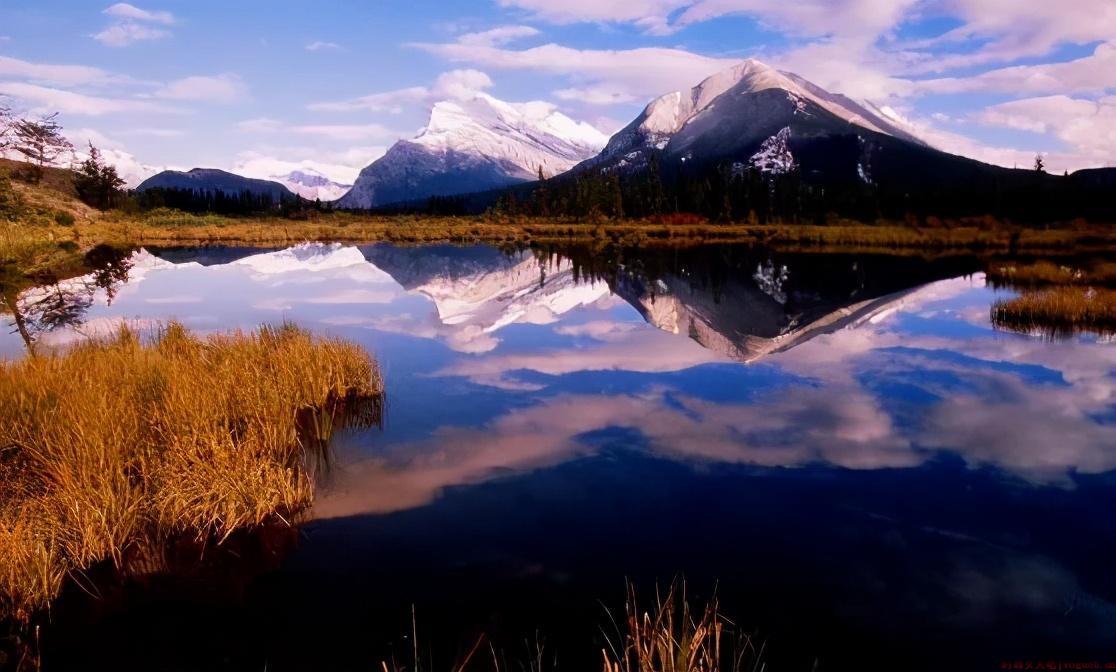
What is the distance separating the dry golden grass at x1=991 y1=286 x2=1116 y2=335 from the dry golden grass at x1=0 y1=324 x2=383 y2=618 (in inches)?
968

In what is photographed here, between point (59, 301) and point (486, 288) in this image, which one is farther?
point (486, 288)

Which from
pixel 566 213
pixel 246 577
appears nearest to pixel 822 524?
pixel 246 577

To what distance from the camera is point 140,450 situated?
10.8m

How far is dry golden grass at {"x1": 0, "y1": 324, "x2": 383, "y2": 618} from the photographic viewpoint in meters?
8.59

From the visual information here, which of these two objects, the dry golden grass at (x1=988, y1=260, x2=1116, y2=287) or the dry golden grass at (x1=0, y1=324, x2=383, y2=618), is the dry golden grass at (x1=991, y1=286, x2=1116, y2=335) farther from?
the dry golden grass at (x1=0, y1=324, x2=383, y2=618)

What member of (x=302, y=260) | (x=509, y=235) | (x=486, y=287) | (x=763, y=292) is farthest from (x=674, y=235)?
(x=763, y=292)

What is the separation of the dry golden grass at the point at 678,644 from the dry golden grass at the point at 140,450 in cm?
546

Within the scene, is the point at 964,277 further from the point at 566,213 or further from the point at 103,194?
the point at 103,194

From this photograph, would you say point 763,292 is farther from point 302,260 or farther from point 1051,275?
point 302,260

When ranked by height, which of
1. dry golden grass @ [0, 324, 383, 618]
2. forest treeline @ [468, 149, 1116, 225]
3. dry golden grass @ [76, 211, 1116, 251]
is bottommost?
dry golden grass @ [0, 324, 383, 618]

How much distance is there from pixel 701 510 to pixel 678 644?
16.1 ft

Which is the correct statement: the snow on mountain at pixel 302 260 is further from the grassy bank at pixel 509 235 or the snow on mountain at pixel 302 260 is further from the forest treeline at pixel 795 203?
the forest treeline at pixel 795 203

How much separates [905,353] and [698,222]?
94.4 m

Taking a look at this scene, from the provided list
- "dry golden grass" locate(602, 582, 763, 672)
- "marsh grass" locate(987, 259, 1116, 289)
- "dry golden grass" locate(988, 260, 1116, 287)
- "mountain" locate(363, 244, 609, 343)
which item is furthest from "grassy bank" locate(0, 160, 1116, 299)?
"dry golden grass" locate(602, 582, 763, 672)
